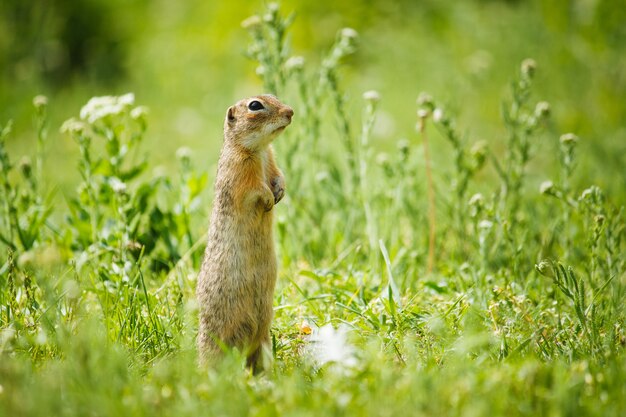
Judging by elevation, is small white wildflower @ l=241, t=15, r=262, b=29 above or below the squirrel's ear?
above

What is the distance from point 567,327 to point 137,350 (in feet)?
6.25

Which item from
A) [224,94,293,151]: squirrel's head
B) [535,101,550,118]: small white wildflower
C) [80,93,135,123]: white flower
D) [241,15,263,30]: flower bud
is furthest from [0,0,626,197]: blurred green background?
[224,94,293,151]: squirrel's head

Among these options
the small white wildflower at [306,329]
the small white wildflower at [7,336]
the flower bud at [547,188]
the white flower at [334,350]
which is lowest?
the small white wildflower at [306,329]

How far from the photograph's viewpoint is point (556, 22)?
25.5ft

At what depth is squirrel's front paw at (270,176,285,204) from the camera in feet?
10.6

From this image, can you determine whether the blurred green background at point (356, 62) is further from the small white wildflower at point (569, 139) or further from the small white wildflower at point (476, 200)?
the small white wildflower at point (476, 200)

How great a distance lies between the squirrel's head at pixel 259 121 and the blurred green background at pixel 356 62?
321 centimetres

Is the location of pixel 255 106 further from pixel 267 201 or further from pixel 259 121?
pixel 267 201

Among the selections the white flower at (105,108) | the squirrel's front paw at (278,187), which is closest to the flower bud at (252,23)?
the white flower at (105,108)

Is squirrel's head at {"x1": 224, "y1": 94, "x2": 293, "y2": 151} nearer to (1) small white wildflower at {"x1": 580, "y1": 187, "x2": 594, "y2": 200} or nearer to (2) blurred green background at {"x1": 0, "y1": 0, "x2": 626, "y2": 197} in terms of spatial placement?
(1) small white wildflower at {"x1": 580, "y1": 187, "x2": 594, "y2": 200}

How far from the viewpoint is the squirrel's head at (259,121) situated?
3111mm

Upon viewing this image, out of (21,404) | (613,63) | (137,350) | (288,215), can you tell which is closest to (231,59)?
(613,63)

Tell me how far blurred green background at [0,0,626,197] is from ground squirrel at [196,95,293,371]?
3.25 metres

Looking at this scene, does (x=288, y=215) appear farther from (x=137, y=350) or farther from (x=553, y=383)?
(x=553, y=383)
